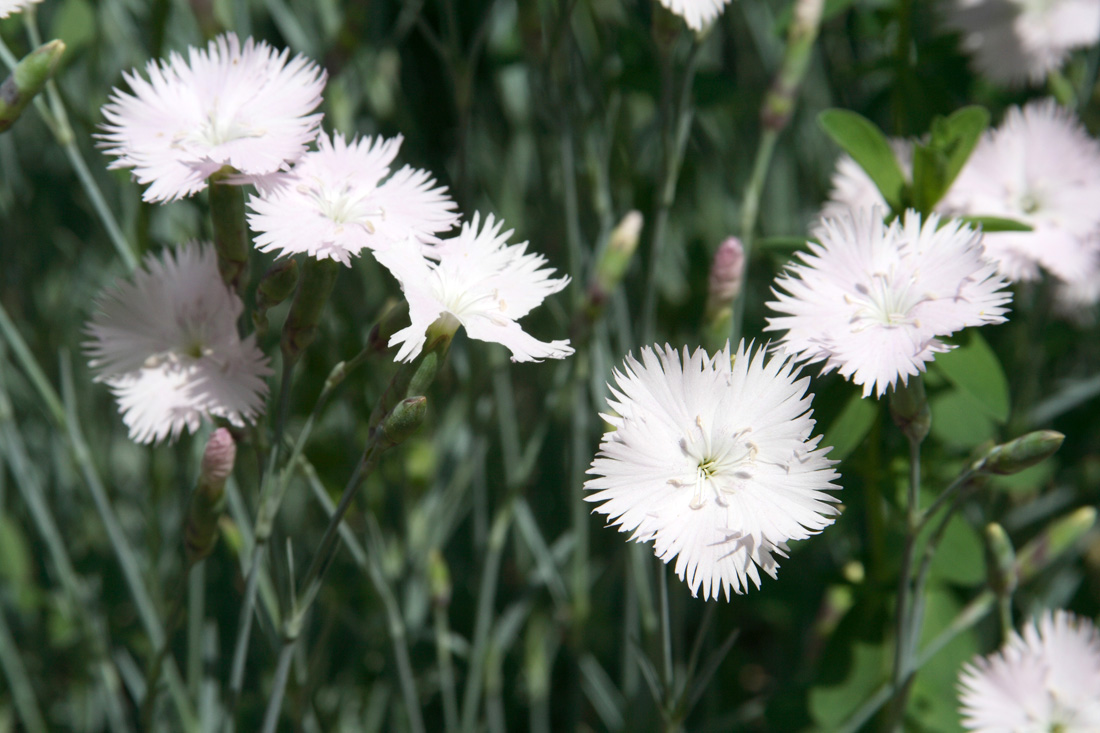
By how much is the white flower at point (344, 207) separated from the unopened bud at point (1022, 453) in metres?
0.34

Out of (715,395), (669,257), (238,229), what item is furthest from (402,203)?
(669,257)

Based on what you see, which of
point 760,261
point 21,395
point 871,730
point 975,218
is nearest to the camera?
point 975,218

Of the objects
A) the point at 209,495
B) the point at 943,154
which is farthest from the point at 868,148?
the point at 209,495

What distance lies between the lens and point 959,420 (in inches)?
27.6

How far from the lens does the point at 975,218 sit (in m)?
0.58

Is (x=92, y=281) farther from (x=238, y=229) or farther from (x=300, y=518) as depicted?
(x=238, y=229)

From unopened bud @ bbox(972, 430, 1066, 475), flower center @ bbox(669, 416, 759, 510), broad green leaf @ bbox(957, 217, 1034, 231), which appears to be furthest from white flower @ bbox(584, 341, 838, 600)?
broad green leaf @ bbox(957, 217, 1034, 231)

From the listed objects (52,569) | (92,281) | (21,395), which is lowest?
(52,569)

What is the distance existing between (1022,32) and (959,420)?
45 cm

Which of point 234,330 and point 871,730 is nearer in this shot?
point 234,330

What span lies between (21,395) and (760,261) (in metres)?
0.91

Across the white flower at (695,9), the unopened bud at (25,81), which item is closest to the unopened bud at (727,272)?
the white flower at (695,9)

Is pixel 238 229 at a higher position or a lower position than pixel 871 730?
higher

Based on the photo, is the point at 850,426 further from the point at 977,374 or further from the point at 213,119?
the point at 213,119
